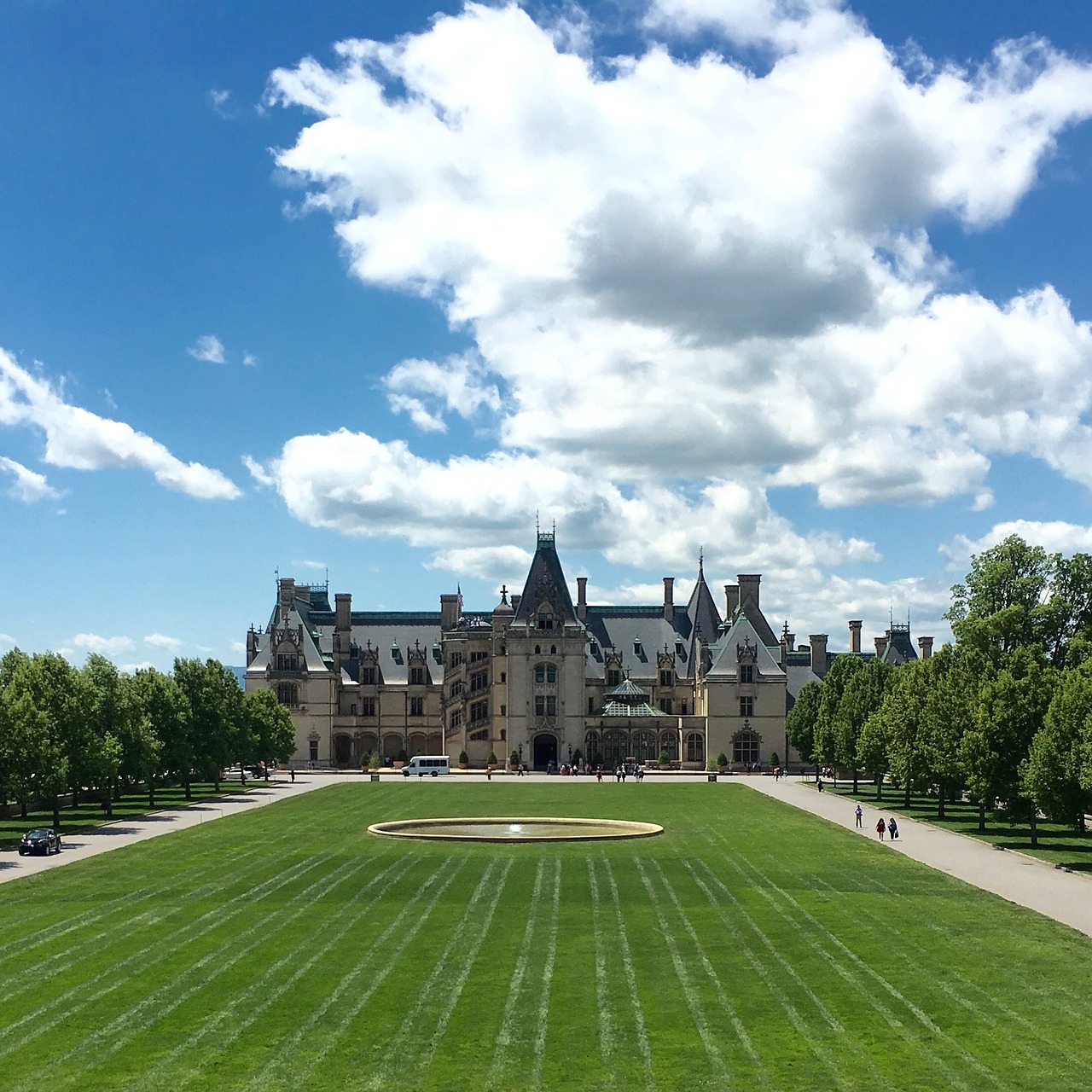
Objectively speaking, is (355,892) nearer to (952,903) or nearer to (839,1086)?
(952,903)

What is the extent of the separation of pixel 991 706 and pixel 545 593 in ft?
243

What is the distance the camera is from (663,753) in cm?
12619

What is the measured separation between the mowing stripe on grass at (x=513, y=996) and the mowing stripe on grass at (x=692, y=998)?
141 inches

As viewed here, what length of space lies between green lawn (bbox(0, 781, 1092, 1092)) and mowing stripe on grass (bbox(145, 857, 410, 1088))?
86 millimetres

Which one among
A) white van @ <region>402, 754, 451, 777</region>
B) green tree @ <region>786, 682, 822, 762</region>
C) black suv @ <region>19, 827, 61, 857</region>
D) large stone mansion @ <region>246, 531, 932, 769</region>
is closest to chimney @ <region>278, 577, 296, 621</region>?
large stone mansion @ <region>246, 531, 932, 769</region>

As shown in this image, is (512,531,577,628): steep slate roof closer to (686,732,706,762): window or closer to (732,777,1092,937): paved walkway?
(686,732,706,762): window

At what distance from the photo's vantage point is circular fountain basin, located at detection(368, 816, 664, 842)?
186ft

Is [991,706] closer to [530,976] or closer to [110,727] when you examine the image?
[530,976]

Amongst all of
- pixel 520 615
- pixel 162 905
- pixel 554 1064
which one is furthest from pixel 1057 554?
pixel 554 1064

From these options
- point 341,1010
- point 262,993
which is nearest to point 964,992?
point 341,1010

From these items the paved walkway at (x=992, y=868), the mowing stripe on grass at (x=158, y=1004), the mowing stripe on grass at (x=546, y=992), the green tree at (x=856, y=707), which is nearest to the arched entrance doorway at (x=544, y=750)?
the green tree at (x=856, y=707)

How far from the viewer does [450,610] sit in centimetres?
14075

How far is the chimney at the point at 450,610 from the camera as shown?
461ft

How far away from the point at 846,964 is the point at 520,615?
100144 millimetres
